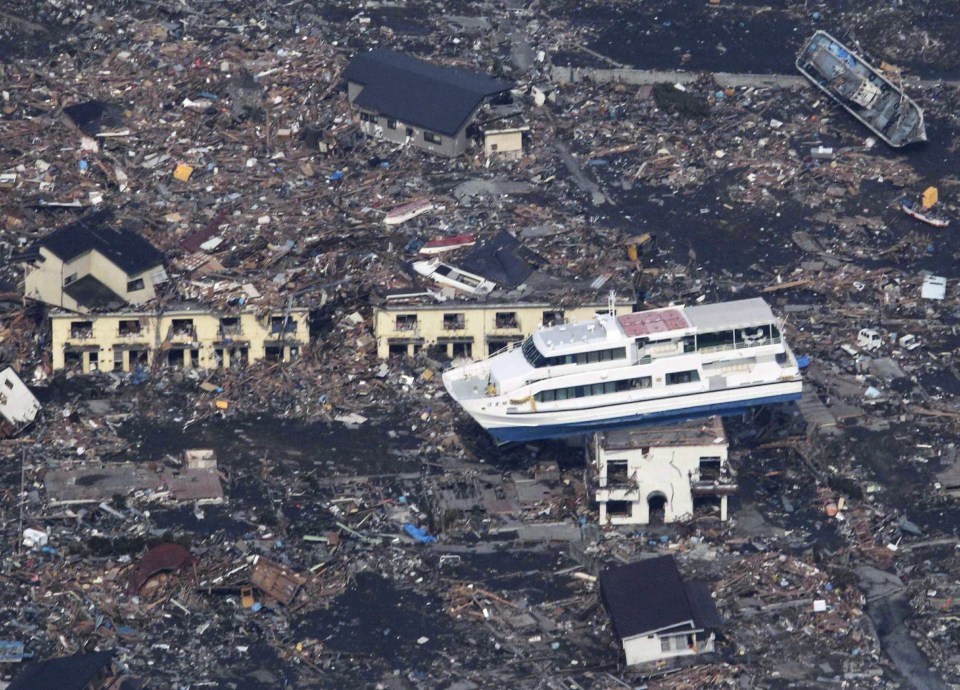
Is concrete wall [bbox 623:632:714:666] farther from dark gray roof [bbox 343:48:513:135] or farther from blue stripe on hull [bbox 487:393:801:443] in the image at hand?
dark gray roof [bbox 343:48:513:135]

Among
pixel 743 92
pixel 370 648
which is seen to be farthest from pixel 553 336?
pixel 743 92

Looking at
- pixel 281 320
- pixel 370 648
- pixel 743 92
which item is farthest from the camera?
pixel 743 92

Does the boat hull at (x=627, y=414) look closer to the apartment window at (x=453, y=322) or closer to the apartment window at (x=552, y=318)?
the apartment window at (x=453, y=322)

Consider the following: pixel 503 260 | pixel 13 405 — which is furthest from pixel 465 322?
pixel 13 405

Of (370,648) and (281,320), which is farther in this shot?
(281,320)

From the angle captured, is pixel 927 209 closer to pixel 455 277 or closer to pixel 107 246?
Answer: pixel 455 277

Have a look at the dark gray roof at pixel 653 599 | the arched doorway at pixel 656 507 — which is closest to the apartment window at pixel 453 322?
the arched doorway at pixel 656 507

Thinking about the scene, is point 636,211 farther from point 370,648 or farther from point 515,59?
point 370,648
